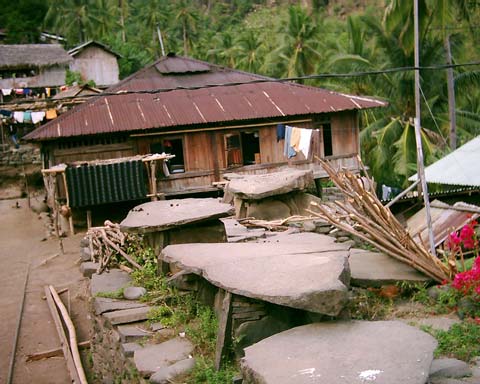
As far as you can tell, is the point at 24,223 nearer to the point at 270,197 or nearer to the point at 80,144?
the point at 80,144

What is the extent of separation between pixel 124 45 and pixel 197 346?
150 ft

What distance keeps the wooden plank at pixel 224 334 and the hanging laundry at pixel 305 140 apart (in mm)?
10258

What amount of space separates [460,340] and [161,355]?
10.8ft

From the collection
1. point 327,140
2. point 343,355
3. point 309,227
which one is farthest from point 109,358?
point 327,140

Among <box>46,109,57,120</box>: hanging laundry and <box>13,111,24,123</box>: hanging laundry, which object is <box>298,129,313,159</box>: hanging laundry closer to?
<box>46,109,57,120</box>: hanging laundry

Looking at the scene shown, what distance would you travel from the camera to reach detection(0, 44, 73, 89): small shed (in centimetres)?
3653

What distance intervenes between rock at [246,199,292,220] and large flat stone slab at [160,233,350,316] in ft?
10.9

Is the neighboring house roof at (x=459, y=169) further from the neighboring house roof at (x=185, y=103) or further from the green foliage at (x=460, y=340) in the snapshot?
the green foliage at (x=460, y=340)

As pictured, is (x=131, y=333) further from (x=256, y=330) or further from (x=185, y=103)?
(x=185, y=103)

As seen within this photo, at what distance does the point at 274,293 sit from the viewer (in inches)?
218

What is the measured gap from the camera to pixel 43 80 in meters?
38.4

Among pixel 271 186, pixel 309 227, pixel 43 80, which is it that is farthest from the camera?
pixel 43 80

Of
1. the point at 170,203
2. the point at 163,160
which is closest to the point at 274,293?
the point at 170,203

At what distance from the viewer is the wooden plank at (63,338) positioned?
9.49 metres
